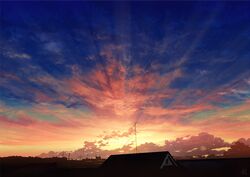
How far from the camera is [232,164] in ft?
178

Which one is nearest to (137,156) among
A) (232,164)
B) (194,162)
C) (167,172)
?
(167,172)

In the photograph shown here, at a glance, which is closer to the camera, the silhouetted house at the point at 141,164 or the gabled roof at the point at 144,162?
the silhouetted house at the point at 141,164

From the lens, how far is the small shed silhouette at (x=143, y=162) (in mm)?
43594

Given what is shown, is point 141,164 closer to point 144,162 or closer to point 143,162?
point 143,162

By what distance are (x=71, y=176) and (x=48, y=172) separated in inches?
349

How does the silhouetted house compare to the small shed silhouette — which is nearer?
the silhouetted house

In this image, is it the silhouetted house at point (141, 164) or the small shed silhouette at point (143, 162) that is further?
the small shed silhouette at point (143, 162)

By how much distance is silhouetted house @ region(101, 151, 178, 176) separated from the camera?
142 ft

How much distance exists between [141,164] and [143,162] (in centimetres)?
42

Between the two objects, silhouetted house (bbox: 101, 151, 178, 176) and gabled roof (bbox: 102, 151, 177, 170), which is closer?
silhouetted house (bbox: 101, 151, 178, 176)

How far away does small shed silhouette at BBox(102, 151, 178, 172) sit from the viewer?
4359cm

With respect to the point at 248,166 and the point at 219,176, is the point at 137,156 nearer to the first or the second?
the point at 219,176

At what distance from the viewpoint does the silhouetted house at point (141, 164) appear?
43.4m

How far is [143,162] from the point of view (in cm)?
4512
